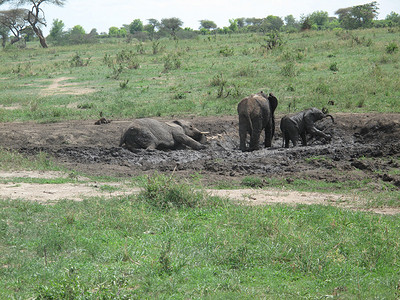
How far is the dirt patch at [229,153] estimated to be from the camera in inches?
364

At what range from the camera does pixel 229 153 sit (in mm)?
11672

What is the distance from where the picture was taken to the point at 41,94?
1853 centimetres

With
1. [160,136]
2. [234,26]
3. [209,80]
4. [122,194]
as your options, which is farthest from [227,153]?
[234,26]

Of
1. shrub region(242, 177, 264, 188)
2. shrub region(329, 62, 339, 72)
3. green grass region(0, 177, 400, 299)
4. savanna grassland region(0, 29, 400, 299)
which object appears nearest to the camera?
green grass region(0, 177, 400, 299)

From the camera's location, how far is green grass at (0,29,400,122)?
51.4 ft

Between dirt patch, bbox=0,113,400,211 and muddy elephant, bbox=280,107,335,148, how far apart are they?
563 millimetres

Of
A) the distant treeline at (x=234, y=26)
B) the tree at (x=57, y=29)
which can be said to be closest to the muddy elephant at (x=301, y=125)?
the distant treeline at (x=234, y=26)

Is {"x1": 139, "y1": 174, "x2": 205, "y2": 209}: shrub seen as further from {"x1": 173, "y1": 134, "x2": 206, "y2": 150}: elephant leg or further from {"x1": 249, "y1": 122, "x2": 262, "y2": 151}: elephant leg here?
{"x1": 249, "y1": 122, "x2": 262, "y2": 151}: elephant leg

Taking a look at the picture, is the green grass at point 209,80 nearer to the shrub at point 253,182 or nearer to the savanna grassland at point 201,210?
the savanna grassland at point 201,210

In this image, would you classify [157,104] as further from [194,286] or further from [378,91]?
[194,286]

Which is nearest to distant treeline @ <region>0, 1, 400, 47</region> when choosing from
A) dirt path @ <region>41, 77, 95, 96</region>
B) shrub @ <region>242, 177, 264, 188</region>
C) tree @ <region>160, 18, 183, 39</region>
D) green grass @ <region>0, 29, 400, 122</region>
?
tree @ <region>160, 18, 183, 39</region>

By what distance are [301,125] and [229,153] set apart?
233cm

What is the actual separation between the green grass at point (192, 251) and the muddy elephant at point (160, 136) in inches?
184

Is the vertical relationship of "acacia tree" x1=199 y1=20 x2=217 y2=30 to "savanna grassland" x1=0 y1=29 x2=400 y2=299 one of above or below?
above
